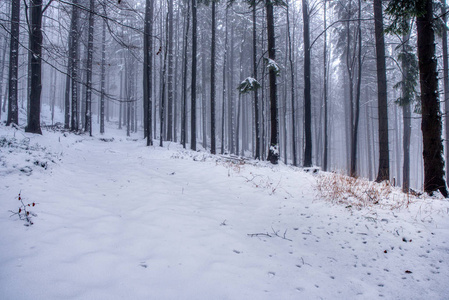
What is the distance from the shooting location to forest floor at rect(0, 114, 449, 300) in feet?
6.78

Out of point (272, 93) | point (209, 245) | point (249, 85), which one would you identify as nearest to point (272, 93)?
point (272, 93)

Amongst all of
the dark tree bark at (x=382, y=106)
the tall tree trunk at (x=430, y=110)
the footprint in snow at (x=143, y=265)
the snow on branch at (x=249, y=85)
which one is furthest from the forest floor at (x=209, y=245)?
the snow on branch at (x=249, y=85)

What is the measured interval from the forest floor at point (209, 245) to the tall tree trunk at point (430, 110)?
168 centimetres

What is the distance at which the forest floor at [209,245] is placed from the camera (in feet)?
6.78

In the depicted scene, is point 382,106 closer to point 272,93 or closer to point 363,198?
point 272,93

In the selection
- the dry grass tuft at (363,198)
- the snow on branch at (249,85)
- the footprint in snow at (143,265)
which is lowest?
the footprint in snow at (143,265)

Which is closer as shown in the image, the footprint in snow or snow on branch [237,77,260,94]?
the footprint in snow

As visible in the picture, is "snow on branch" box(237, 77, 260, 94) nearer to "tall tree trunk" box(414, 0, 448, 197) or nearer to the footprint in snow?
"tall tree trunk" box(414, 0, 448, 197)

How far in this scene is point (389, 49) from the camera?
2362cm

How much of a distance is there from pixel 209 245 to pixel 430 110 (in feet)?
19.9

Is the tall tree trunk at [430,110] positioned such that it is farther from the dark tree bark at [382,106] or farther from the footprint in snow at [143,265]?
the footprint in snow at [143,265]

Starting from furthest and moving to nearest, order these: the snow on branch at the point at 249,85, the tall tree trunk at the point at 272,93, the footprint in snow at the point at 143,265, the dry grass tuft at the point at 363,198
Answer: the snow on branch at the point at 249,85 < the tall tree trunk at the point at 272,93 < the dry grass tuft at the point at 363,198 < the footprint in snow at the point at 143,265

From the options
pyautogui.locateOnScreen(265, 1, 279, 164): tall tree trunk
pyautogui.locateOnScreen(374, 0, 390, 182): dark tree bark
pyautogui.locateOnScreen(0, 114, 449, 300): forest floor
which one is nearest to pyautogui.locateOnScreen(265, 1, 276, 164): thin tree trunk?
pyautogui.locateOnScreen(265, 1, 279, 164): tall tree trunk

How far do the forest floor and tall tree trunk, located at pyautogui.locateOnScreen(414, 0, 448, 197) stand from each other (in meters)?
1.68
